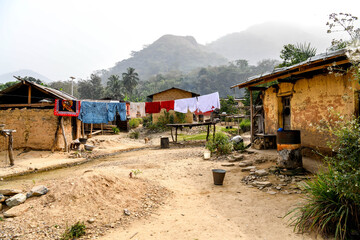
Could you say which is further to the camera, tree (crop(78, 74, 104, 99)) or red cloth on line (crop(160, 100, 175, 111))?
tree (crop(78, 74, 104, 99))

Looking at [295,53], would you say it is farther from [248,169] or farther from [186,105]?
[248,169]

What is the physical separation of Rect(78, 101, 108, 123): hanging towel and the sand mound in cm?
957

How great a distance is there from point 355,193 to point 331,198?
347 mm

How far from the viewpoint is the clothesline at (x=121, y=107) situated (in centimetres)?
1304

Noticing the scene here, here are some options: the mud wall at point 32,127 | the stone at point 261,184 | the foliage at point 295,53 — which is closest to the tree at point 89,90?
the mud wall at point 32,127

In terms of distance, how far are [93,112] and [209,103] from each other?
8.03 meters

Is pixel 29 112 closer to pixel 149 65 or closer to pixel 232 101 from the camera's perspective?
pixel 232 101

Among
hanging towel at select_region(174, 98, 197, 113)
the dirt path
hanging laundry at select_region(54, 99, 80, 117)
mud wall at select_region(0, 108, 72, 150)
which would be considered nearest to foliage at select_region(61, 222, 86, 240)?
the dirt path

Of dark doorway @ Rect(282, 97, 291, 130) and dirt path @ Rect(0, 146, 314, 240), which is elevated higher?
dark doorway @ Rect(282, 97, 291, 130)

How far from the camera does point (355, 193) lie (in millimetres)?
3059

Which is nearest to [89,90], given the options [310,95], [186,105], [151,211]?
[186,105]

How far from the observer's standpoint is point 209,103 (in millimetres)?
14281

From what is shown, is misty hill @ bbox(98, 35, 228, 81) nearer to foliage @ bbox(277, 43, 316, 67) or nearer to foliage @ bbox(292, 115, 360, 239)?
foliage @ bbox(277, 43, 316, 67)

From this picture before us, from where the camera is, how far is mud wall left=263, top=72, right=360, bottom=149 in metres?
6.16
